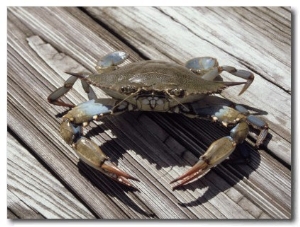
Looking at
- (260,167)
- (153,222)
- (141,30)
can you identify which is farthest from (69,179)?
(141,30)

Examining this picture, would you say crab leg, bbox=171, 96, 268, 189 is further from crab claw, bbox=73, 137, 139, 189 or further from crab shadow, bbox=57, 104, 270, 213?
crab claw, bbox=73, 137, 139, 189

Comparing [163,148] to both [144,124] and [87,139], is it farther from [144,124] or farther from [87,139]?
[87,139]

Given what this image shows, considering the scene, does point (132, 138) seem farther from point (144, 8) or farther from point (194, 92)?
point (144, 8)

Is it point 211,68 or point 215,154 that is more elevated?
point 211,68

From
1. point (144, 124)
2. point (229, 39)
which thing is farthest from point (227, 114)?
point (229, 39)

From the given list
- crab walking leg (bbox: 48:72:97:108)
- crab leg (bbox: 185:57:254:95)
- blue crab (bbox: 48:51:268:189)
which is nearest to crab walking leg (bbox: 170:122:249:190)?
blue crab (bbox: 48:51:268:189)

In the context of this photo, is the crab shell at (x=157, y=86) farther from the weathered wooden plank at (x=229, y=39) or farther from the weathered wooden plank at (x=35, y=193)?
the weathered wooden plank at (x=35, y=193)
